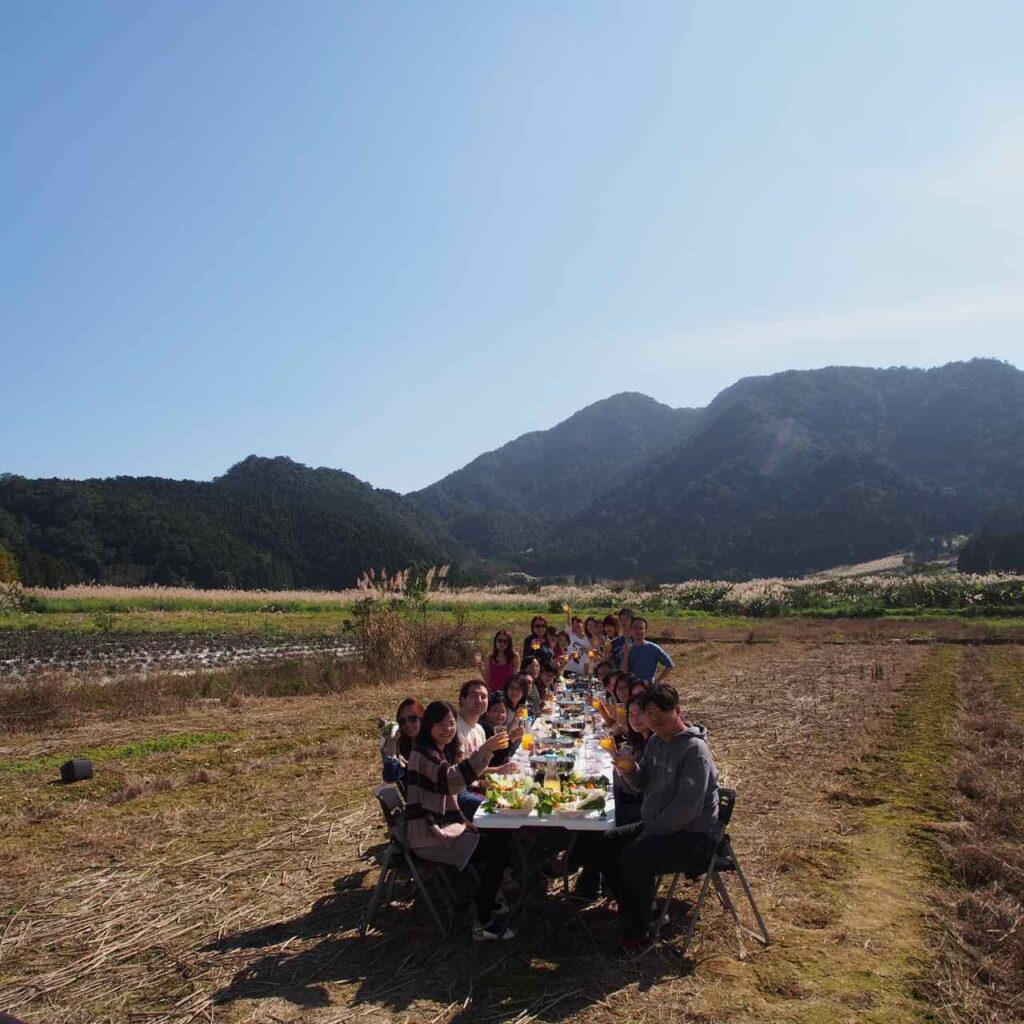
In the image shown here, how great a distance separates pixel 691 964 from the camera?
4.46 m

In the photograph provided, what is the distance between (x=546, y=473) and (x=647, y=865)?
549ft

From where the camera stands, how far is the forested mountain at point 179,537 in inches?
2229

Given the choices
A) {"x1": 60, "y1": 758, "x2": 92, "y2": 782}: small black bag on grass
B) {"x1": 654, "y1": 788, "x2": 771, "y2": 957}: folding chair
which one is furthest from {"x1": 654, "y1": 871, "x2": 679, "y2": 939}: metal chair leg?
Answer: {"x1": 60, "y1": 758, "x2": 92, "y2": 782}: small black bag on grass

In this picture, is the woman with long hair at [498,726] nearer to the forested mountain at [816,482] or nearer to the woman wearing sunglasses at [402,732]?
the woman wearing sunglasses at [402,732]

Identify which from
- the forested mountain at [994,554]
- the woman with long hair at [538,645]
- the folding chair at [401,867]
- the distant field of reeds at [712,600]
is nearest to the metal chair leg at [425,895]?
the folding chair at [401,867]

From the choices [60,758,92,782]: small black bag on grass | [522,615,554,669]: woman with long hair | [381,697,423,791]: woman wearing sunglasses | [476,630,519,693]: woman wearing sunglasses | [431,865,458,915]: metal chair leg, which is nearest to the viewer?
[431,865,458,915]: metal chair leg

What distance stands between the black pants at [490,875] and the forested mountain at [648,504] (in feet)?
178

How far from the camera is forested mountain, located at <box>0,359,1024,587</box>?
5947 cm

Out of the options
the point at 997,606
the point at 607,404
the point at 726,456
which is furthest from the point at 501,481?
the point at 997,606

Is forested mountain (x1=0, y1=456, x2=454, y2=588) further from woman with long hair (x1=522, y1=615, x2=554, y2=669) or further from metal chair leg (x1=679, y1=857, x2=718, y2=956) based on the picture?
metal chair leg (x1=679, y1=857, x2=718, y2=956)

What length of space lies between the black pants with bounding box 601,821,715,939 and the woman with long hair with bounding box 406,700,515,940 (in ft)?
2.33

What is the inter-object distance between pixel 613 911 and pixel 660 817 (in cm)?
97

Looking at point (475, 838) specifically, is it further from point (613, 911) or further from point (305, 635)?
point (305, 635)

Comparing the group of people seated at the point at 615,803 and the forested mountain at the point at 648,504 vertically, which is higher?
the forested mountain at the point at 648,504
